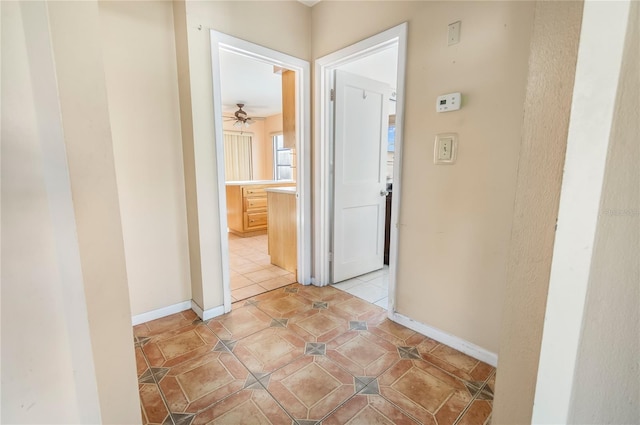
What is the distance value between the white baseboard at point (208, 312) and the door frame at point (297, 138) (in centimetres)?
4

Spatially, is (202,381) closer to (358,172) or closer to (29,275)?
(29,275)

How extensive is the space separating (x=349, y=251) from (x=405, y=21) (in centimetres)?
186

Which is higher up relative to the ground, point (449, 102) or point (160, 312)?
point (449, 102)

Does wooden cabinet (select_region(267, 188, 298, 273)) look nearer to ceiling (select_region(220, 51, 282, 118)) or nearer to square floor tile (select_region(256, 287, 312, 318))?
square floor tile (select_region(256, 287, 312, 318))

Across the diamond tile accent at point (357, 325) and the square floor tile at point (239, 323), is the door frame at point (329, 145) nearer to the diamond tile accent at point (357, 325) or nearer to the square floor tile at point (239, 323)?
the diamond tile accent at point (357, 325)

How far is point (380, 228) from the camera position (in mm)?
2961

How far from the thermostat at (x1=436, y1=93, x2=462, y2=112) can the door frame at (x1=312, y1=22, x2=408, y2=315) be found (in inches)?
10.1

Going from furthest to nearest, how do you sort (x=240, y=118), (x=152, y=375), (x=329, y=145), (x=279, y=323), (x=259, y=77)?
1. (x=240, y=118)
2. (x=259, y=77)
3. (x=329, y=145)
4. (x=279, y=323)
5. (x=152, y=375)

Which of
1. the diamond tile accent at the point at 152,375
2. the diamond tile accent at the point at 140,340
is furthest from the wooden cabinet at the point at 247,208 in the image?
the diamond tile accent at the point at 152,375

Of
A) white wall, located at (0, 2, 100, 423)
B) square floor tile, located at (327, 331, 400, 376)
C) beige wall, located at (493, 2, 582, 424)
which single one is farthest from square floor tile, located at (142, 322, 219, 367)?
beige wall, located at (493, 2, 582, 424)

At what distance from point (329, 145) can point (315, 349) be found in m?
1.59

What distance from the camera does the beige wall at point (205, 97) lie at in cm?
185

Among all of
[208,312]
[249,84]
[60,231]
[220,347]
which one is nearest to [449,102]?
[60,231]

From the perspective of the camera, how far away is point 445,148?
5.50ft
